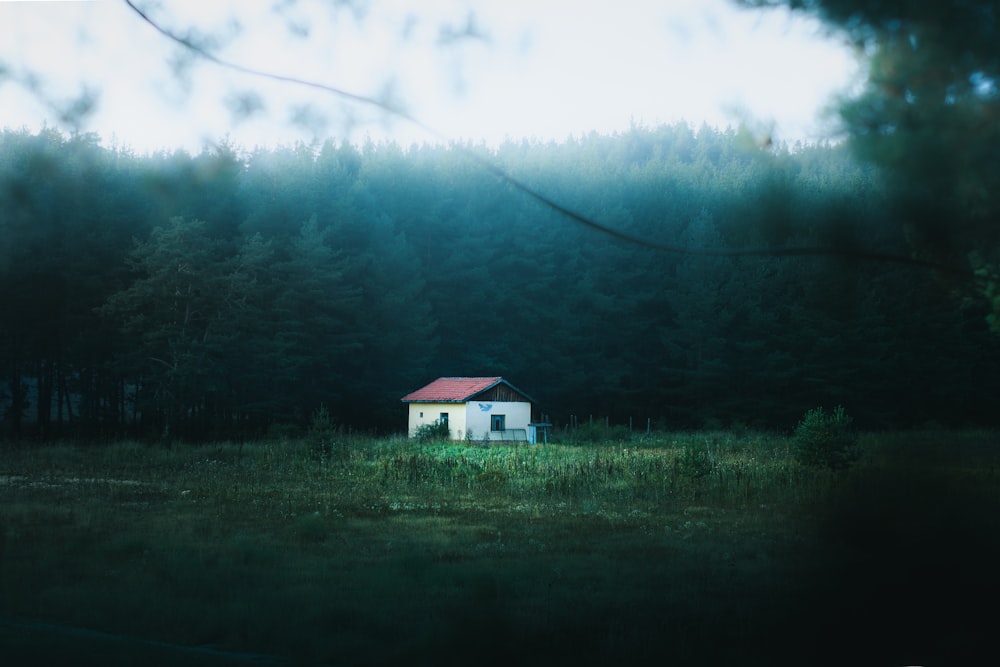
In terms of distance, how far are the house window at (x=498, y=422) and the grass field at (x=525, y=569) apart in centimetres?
2003

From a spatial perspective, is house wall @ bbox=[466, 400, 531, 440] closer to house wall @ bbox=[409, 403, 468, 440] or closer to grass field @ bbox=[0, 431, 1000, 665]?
house wall @ bbox=[409, 403, 468, 440]

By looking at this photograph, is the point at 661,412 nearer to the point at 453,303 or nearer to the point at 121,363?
the point at 453,303

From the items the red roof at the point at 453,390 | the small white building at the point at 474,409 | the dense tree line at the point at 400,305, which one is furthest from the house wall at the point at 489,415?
the dense tree line at the point at 400,305

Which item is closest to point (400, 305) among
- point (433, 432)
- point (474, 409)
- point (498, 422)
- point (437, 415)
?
point (437, 415)

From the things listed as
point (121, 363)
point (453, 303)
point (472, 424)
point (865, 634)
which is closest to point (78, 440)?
point (121, 363)

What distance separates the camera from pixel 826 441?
1809cm

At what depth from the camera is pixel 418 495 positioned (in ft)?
57.8

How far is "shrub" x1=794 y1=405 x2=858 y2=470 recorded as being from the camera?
17719mm

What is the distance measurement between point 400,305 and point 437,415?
951 centimetres

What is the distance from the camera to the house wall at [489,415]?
37938mm

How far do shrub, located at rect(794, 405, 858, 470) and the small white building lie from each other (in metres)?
19.2

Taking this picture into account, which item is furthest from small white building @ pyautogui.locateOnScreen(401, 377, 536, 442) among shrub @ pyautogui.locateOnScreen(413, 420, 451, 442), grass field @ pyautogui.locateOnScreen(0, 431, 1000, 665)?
grass field @ pyautogui.locateOnScreen(0, 431, 1000, 665)

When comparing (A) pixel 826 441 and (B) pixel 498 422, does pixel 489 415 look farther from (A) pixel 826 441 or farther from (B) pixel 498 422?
(A) pixel 826 441

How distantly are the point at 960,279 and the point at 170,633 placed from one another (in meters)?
6.48
